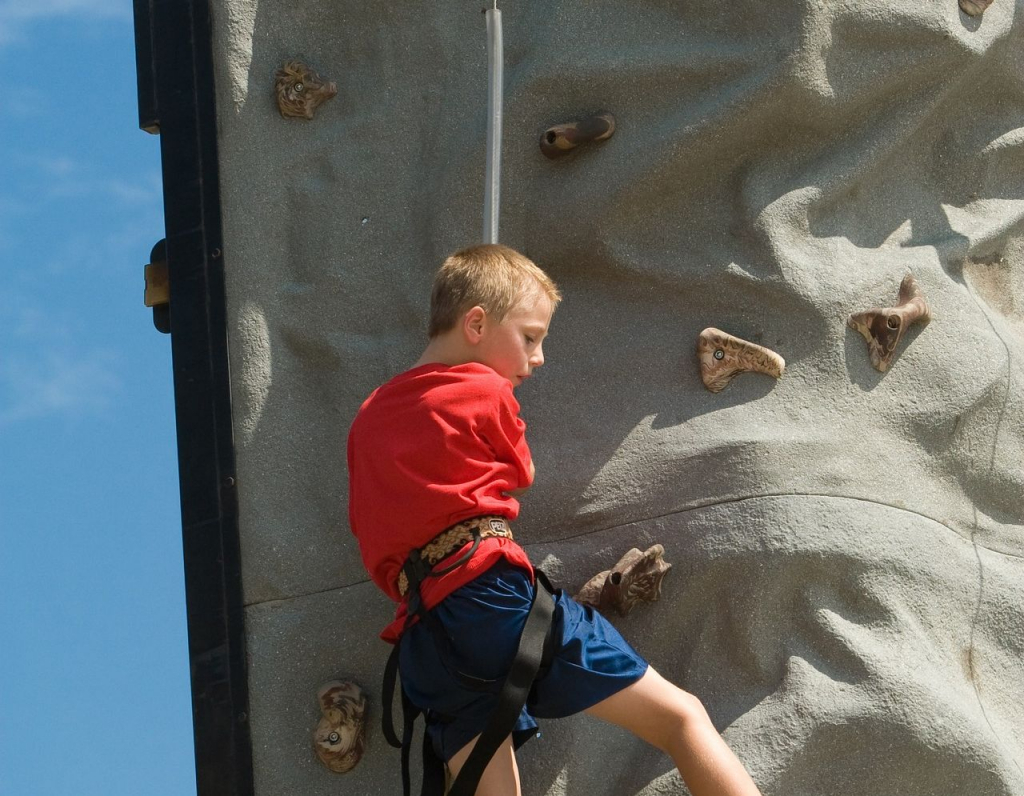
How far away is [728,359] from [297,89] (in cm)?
134

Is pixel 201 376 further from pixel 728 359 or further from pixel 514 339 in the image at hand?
pixel 728 359

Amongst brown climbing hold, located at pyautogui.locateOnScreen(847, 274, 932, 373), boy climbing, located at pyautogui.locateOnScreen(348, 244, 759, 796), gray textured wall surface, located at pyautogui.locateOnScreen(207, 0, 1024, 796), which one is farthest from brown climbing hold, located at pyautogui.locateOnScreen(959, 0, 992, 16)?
boy climbing, located at pyautogui.locateOnScreen(348, 244, 759, 796)

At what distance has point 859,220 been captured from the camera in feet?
14.5

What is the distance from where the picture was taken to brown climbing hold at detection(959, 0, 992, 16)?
454 centimetres

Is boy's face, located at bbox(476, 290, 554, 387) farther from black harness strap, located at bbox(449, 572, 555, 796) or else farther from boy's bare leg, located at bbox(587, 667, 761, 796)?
boy's bare leg, located at bbox(587, 667, 761, 796)

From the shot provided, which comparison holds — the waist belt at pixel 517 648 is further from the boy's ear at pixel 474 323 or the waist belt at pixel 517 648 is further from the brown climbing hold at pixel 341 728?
the brown climbing hold at pixel 341 728

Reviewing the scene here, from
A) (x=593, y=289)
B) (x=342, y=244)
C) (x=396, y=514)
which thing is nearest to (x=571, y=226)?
(x=593, y=289)

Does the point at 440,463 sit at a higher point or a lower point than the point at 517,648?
higher

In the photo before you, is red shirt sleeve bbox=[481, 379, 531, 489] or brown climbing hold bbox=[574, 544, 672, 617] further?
brown climbing hold bbox=[574, 544, 672, 617]

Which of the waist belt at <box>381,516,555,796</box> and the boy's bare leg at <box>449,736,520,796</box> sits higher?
the waist belt at <box>381,516,555,796</box>

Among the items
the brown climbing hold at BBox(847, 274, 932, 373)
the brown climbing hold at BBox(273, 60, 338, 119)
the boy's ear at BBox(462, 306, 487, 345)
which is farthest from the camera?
the brown climbing hold at BBox(273, 60, 338, 119)

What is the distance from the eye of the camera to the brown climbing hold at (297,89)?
14.4 ft

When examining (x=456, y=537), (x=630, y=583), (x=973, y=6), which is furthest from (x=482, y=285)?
(x=973, y=6)

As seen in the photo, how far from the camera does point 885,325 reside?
13.6ft
